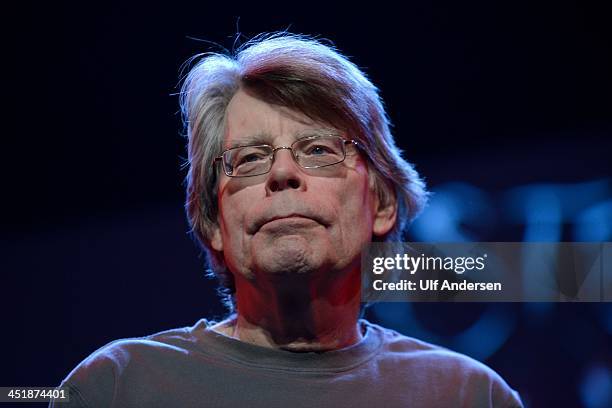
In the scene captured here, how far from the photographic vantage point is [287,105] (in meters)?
1.86

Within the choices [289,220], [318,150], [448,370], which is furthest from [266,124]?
[448,370]

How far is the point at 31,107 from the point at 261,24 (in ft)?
2.11

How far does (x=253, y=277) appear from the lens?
1.84 meters

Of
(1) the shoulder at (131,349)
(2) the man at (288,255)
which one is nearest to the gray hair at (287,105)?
(2) the man at (288,255)

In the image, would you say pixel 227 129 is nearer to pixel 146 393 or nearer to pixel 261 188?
pixel 261 188

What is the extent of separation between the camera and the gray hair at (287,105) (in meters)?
1.88

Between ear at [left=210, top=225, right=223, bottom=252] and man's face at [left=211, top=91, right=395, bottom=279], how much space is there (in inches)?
2.6

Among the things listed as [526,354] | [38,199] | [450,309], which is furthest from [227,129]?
[526,354]

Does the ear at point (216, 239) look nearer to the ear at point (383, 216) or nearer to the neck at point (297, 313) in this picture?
the neck at point (297, 313)

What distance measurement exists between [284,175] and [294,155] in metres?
0.06

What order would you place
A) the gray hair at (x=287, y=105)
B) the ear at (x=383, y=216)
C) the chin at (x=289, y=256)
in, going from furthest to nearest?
the ear at (x=383, y=216)
the gray hair at (x=287, y=105)
the chin at (x=289, y=256)

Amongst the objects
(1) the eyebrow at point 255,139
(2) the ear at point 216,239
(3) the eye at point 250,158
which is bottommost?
(2) the ear at point 216,239

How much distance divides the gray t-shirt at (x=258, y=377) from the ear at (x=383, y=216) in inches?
11.0

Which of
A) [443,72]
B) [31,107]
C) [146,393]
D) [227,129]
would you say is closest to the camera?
[146,393]
